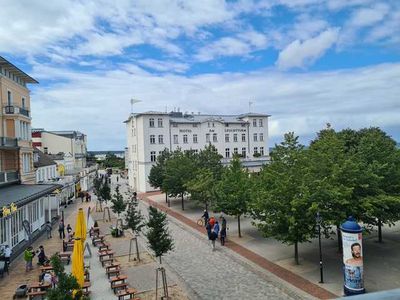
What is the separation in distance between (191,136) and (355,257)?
48.0 meters

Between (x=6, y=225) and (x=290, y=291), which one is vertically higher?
(x=6, y=225)

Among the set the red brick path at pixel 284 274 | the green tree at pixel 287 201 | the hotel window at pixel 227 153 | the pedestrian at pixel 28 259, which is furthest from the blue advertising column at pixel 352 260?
the hotel window at pixel 227 153

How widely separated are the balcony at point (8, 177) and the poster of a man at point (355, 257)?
25908 mm

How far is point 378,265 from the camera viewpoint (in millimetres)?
17297

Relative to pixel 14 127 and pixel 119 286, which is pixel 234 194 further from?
pixel 14 127

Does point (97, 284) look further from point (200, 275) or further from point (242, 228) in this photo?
point (242, 228)

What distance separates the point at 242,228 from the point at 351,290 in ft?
45.7

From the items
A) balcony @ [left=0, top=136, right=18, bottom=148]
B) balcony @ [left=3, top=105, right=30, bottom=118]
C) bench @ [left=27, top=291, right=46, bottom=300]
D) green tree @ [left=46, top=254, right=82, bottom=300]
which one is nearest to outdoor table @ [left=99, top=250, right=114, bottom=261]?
bench @ [left=27, top=291, right=46, bottom=300]

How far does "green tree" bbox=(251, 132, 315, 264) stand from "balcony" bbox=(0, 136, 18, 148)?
21.2 meters

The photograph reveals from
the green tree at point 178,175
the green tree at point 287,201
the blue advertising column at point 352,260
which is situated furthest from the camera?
the green tree at point 178,175

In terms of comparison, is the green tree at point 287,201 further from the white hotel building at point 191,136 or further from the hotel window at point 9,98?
the white hotel building at point 191,136

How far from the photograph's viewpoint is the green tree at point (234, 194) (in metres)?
24.3

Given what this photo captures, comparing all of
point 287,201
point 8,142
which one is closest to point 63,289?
point 287,201

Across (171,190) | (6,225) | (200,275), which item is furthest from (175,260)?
(171,190)
